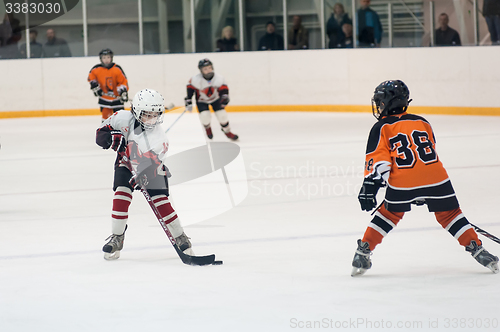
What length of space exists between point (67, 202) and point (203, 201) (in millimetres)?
1015

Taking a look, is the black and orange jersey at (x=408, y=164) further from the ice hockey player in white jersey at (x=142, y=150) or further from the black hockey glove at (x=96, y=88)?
the black hockey glove at (x=96, y=88)

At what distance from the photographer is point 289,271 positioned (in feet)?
11.1

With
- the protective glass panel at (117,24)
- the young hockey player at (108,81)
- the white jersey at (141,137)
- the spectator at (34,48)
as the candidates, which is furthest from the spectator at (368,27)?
the white jersey at (141,137)

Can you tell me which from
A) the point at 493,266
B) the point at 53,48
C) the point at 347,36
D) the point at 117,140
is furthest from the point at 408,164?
the point at 53,48

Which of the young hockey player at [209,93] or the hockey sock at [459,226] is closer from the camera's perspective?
the hockey sock at [459,226]

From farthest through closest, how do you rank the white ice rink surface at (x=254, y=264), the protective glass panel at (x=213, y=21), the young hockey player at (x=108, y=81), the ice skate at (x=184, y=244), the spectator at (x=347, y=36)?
the protective glass panel at (x=213, y=21)
the spectator at (x=347, y=36)
the young hockey player at (x=108, y=81)
the ice skate at (x=184, y=244)
the white ice rink surface at (x=254, y=264)

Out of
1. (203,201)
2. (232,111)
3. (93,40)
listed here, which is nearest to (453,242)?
(203,201)

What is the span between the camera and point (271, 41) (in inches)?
571

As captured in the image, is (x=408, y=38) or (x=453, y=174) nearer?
(x=453, y=174)

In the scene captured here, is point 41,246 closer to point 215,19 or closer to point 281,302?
point 281,302

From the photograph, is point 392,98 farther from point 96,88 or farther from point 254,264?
point 96,88

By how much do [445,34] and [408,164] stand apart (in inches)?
383

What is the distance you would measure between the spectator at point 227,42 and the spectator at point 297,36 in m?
1.07

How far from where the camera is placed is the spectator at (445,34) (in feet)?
39.9
